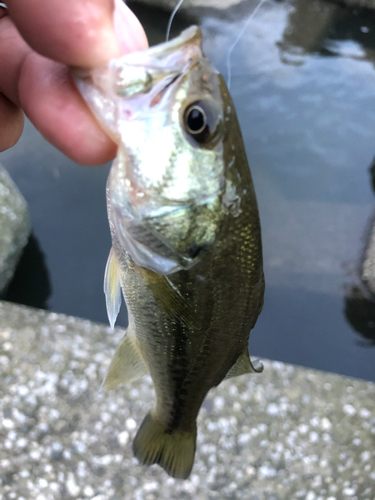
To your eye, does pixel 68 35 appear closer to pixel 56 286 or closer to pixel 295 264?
pixel 56 286

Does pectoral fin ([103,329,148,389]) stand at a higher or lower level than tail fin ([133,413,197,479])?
higher

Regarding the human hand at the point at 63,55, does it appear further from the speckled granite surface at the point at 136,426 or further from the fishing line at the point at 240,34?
the fishing line at the point at 240,34

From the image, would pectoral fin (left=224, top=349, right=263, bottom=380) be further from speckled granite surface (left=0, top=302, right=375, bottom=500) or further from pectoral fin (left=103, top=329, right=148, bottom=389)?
speckled granite surface (left=0, top=302, right=375, bottom=500)

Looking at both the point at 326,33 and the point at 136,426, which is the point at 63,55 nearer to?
the point at 136,426

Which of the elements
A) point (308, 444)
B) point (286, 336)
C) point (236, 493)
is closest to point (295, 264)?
point (286, 336)

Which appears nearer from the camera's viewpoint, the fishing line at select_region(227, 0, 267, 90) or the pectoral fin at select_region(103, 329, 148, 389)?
the pectoral fin at select_region(103, 329, 148, 389)

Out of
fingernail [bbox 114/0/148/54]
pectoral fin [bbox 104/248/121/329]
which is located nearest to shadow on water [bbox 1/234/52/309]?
pectoral fin [bbox 104/248/121/329]

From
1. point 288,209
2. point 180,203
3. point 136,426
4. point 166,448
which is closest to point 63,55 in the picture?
point 180,203

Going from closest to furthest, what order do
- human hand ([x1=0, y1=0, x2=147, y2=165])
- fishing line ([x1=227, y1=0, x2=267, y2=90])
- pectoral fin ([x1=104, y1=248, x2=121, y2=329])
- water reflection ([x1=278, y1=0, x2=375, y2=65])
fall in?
human hand ([x1=0, y1=0, x2=147, y2=165]), pectoral fin ([x1=104, y1=248, x2=121, y2=329]), fishing line ([x1=227, y1=0, x2=267, y2=90]), water reflection ([x1=278, y1=0, x2=375, y2=65])
